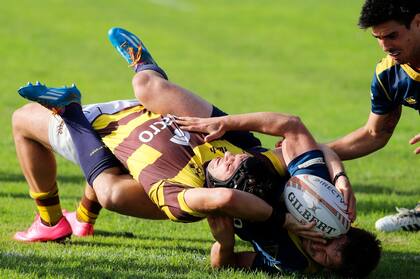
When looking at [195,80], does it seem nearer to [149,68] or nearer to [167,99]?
[149,68]

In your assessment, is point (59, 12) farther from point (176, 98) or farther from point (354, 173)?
point (176, 98)

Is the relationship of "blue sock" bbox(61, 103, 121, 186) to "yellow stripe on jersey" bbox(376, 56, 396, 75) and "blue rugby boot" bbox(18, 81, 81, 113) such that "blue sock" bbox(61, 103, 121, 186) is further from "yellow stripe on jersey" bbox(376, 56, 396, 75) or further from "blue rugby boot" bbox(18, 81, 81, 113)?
"yellow stripe on jersey" bbox(376, 56, 396, 75)

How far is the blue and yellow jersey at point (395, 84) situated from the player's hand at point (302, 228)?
183 centimetres

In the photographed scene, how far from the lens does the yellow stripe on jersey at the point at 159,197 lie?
6.53 metres

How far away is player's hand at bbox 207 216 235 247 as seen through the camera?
21.2ft

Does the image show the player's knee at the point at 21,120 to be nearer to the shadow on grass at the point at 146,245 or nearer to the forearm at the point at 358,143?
the shadow on grass at the point at 146,245

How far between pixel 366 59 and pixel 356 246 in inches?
768

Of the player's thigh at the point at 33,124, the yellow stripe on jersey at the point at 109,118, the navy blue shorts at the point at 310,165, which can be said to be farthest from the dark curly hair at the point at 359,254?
the player's thigh at the point at 33,124

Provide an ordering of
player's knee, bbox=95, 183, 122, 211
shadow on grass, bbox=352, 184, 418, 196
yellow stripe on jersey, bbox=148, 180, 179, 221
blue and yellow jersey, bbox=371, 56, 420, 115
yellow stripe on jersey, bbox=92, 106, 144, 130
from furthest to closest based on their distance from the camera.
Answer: shadow on grass, bbox=352, 184, 418, 196 < blue and yellow jersey, bbox=371, 56, 420, 115 < yellow stripe on jersey, bbox=92, 106, 144, 130 < player's knee, bbox=95, 183, 122, 211 < yellow stripe on jersey, bbox=148, 180, 179, 221

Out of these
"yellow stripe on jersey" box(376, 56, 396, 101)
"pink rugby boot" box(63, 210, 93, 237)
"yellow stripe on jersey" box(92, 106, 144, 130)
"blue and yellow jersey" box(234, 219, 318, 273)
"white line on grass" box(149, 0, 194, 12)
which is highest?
"yellow stripe on jersey" box(376, 56, 396, 101)

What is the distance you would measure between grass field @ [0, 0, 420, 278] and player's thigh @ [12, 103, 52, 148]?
84cm

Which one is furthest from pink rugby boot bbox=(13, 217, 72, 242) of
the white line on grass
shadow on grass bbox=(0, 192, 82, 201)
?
the white line on grass

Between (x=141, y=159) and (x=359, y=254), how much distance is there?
66.5 inches

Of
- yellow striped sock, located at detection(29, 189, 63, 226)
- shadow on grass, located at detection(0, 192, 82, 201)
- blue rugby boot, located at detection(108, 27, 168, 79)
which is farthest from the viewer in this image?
shadow on grass, located at detection(0, 192, 82, 201)
